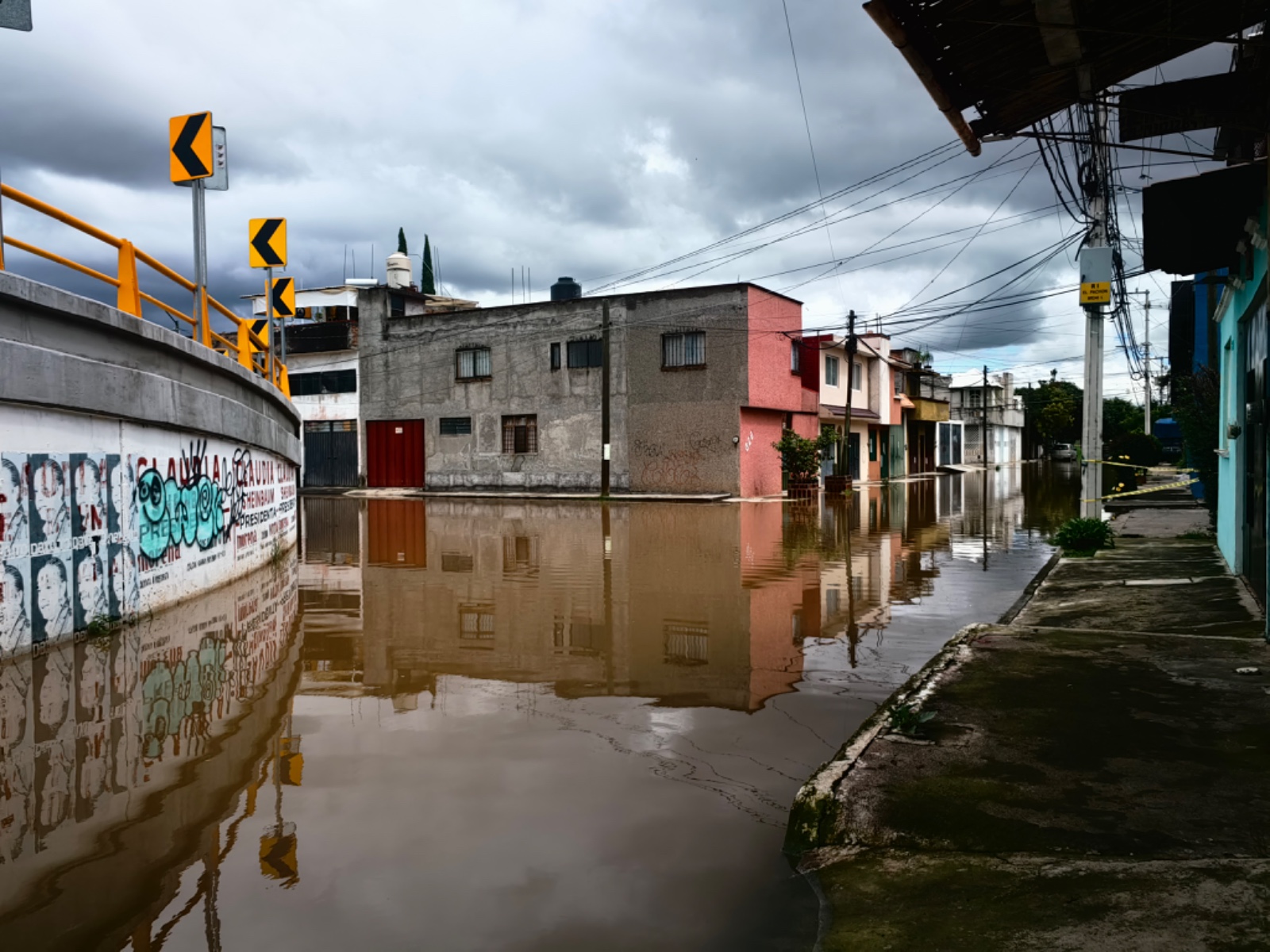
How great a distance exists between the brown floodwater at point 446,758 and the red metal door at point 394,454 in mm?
27050

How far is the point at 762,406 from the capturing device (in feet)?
110

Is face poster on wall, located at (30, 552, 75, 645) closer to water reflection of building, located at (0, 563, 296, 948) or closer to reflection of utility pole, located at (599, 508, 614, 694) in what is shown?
water reflection of building, located at (0, 563, 296, 948)

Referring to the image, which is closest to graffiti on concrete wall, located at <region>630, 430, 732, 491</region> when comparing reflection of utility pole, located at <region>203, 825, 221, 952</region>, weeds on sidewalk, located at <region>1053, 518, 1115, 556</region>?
weeds on sidewalk, located at <region>1053, 518, 1115, 556</region>

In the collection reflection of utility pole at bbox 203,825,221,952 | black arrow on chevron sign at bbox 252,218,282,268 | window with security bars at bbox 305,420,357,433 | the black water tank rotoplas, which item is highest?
the black water tank rotoplas

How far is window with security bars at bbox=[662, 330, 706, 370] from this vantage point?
109 ft

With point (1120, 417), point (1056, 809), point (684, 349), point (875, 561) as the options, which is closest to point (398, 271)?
point (684, 349)

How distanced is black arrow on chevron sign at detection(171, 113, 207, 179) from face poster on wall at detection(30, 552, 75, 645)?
15.1 feet

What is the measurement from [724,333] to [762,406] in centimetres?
277

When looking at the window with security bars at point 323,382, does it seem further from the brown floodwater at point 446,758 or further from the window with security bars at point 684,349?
the brown floodwater at point 446,758

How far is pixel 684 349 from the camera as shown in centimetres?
3372

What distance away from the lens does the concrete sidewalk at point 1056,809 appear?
3.24 meters

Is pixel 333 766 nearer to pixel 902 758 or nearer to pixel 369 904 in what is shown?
pixel 369 904

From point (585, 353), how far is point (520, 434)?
4.09 metres

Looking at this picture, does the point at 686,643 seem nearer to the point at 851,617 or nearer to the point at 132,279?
the point at 851,617
